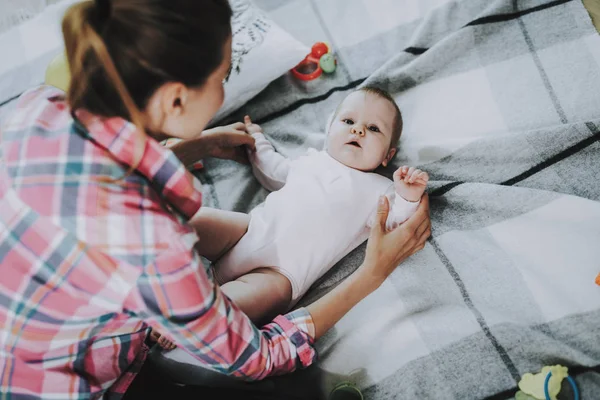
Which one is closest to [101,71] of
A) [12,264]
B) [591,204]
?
[12,264]

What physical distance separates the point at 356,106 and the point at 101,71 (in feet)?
2.26

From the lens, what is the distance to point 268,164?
1.25 metres

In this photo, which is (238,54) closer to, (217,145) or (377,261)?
(217,145)

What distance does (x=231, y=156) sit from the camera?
1.32 meters

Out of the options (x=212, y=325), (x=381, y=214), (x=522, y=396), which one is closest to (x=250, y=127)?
(x=381, y=214)

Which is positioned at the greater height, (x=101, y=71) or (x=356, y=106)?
(x=101, y=71)

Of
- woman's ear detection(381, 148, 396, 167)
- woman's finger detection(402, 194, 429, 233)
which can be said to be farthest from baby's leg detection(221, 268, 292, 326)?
woman's ear detection(381, 148, 396, 167)

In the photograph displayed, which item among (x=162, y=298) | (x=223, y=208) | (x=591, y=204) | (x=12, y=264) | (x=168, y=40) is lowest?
(x=591, y=204)

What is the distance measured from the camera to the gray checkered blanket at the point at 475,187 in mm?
883

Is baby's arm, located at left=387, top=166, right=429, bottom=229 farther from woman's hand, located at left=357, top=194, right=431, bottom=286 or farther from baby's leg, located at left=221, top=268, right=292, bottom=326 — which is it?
baby's leg, located at left=221, top=268, right=292, bottom=326

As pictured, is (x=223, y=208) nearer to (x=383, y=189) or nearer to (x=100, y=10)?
(x=383, y=189)

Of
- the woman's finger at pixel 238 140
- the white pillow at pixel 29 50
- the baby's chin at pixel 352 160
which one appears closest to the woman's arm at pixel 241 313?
the baby's chin at pixel 352 160

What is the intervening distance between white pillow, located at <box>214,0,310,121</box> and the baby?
0.24 m

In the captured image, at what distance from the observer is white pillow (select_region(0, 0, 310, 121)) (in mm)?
1349
